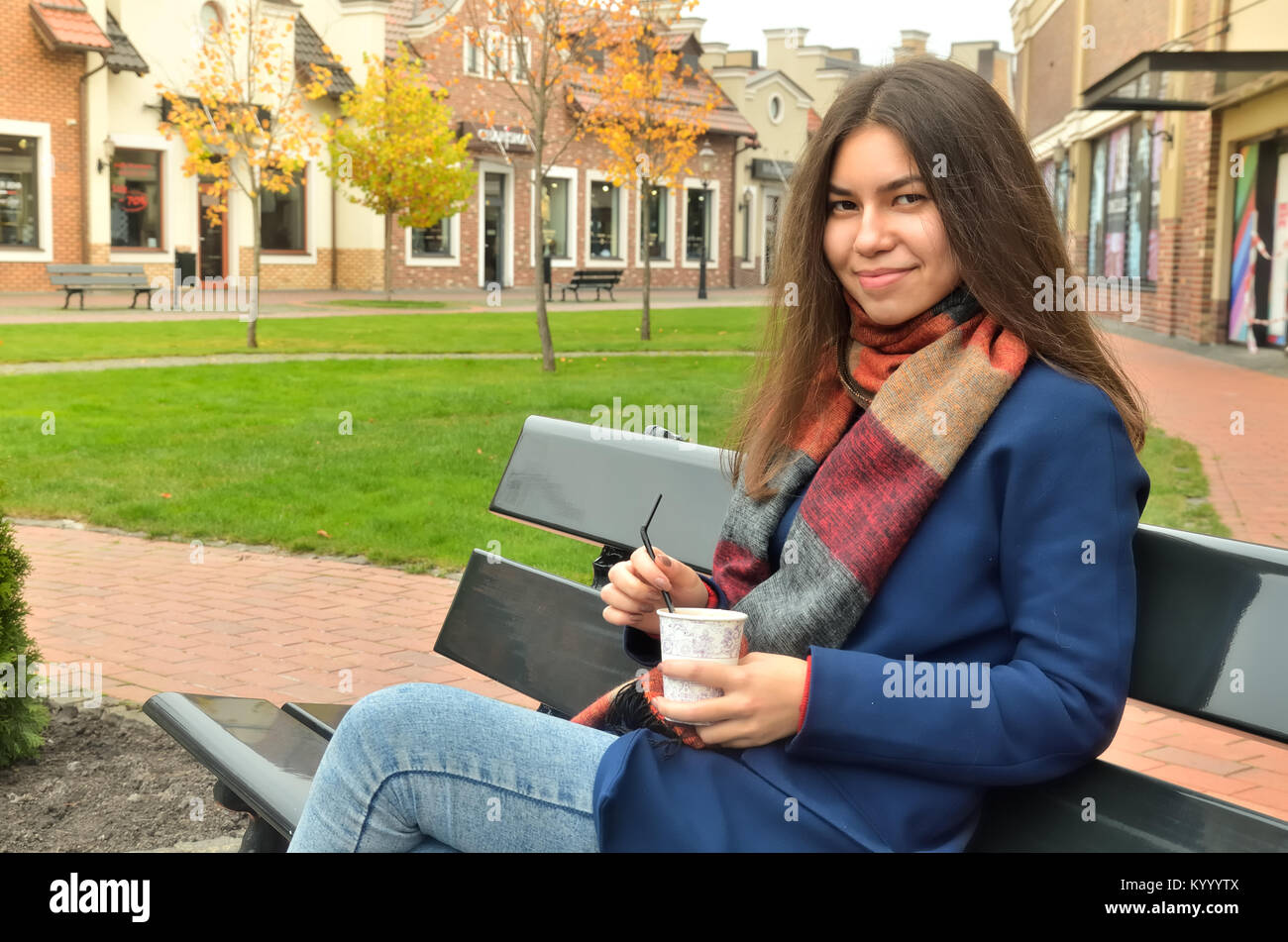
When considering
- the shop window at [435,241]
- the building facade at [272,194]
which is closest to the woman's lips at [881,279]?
the building facade at [272,194]

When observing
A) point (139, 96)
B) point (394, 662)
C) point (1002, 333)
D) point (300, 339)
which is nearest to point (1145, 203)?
point (300, 339)

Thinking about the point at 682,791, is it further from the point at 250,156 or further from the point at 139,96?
the point at 139,96

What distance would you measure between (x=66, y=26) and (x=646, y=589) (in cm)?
2948

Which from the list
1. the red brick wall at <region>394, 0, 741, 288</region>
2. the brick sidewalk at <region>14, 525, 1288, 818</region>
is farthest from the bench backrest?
the red brick wall at <region>394, 0, 741, 288</region>

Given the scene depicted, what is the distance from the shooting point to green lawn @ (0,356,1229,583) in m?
6.97

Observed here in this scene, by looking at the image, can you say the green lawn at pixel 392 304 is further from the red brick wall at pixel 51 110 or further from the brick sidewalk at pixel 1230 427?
the brick sidewalk at pixel 1230 427

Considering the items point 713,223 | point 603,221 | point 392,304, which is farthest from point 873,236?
point 713,223

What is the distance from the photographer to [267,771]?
2.39 metres

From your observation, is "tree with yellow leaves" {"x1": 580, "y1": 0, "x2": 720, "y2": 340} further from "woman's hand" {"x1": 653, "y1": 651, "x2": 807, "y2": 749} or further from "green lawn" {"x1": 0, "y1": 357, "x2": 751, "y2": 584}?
"woman's hand" {"x1": 653, "y1": 651, "x2": 807, "y2": 749}

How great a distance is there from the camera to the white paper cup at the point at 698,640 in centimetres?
176

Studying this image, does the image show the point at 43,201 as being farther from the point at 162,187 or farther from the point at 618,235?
the point at 618,235

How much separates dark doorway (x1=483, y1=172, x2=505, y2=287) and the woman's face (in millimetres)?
38184

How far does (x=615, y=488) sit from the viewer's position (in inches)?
129

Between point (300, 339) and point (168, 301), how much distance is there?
416 inches
